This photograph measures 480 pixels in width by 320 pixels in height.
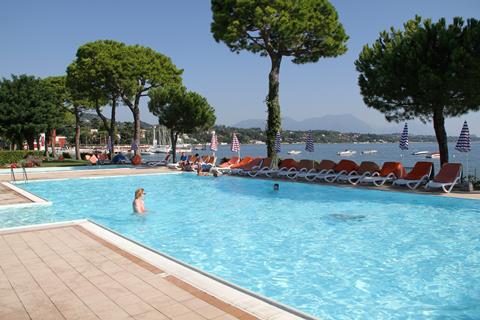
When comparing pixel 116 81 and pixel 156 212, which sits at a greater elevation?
pixel 116 81

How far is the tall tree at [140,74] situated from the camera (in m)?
34.3

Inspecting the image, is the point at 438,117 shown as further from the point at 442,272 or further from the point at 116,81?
the point at 116,81

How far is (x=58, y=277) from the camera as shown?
5.61m

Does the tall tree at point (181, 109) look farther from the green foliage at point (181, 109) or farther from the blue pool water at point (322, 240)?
the blue pool water at point (322, 240)

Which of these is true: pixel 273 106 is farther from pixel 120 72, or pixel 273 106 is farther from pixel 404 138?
pixel 120 72

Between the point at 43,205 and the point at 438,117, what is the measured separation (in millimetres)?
15892

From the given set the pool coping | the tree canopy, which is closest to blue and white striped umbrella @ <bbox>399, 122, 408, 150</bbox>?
the pool coping

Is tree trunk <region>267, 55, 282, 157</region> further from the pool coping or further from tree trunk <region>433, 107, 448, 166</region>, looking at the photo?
the pool coping

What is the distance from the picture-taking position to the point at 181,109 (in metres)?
35.8

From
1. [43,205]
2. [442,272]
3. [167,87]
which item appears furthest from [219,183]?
[167,87]

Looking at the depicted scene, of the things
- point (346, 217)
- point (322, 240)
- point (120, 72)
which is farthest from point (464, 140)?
point (120, 72)

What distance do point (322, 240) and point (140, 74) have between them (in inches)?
1141

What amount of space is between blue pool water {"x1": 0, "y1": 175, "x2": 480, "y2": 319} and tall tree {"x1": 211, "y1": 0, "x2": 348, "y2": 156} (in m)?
9.82

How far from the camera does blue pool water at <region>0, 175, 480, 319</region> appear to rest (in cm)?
607
